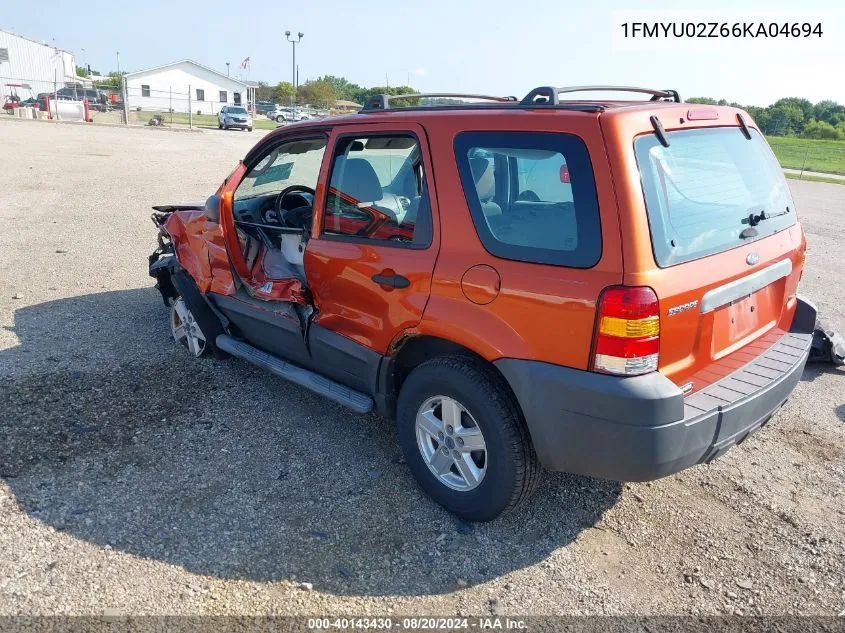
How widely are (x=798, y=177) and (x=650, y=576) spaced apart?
82.6 ft

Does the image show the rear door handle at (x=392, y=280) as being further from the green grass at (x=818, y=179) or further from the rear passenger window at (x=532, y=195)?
the green grass at (x=818, y=179)

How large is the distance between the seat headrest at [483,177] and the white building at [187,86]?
60503 millimetres

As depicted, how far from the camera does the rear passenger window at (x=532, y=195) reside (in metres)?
2.60

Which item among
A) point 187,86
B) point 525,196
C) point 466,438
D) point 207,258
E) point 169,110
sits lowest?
point 466,438

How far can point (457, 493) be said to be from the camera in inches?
125

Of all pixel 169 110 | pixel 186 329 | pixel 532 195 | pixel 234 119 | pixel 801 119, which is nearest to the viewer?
pixel 532 195

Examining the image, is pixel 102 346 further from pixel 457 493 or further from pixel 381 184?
pixel 457 493

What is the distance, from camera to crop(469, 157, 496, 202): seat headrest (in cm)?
297

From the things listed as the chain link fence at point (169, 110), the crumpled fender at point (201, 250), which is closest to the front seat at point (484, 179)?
the crumpled fender at point (201, 250)

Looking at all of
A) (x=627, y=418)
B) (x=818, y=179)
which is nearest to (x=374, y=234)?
(x=627, y=418)

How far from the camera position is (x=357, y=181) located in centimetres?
362

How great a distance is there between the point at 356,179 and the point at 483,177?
93 centimetres

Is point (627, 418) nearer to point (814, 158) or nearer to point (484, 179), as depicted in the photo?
point (484, 179)

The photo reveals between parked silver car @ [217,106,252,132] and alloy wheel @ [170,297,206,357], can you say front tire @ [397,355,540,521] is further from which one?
parked silver car @ [217,106,252,132]
